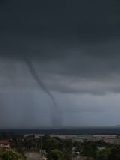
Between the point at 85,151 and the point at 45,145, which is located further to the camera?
the point at 45,145

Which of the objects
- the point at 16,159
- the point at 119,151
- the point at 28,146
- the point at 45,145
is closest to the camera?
the point at 16,159

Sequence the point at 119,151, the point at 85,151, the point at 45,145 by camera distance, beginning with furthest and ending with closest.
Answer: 1. the point at 45,145
2. the point at 85,151
3. the point at 119,151

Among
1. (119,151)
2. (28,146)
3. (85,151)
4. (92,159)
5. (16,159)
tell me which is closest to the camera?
(16,159)

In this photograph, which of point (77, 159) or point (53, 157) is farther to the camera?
point (77, 159)

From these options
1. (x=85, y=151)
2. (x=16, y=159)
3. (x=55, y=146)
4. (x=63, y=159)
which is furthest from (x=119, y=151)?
(x=55, y=146)

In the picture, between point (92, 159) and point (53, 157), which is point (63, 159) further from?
point (92, 159)

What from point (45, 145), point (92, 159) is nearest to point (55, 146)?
point (45, 145)

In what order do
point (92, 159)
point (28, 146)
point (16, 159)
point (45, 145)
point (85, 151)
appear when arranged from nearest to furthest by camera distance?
1. point (16, 159)
2. point (92, 159)
3. point (85, 151)
4. point (45, 145)
5. point (28, 146)

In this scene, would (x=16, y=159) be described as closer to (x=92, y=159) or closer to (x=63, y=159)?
(x=63, y=159)
